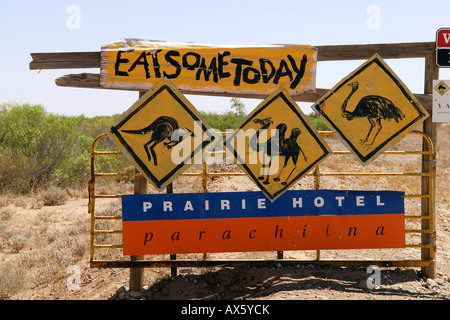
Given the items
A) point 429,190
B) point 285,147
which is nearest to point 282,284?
point 285,147

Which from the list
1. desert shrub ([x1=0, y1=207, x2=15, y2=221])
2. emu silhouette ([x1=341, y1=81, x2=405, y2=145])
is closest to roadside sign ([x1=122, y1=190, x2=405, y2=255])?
emu silhouette ([x1=341, y1=81, x2=405, y2=145])

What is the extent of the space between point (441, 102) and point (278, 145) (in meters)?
2.59

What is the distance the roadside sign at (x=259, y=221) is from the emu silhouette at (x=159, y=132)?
67 centimetres

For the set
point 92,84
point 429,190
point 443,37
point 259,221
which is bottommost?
point 259,221

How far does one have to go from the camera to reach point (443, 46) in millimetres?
5949

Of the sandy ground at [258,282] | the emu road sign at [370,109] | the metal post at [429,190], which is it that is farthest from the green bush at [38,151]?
the metal post at [429,190]

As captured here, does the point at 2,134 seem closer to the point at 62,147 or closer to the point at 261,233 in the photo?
the point at 62,147

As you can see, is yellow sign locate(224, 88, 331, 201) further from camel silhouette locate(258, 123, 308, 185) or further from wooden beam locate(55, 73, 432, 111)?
wooden beam locate(55, 73, 432, 111)

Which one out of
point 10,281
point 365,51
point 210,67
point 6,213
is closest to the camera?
point 210,67

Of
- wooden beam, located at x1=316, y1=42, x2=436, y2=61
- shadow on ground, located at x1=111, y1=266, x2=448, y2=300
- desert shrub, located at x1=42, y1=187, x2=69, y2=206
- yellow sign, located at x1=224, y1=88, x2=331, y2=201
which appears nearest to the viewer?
shadow on ground, located at x1=111, y1=266, x2=448, y2=300

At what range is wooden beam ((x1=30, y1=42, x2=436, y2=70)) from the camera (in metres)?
5.82

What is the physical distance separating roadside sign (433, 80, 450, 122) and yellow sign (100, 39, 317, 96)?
1910mm

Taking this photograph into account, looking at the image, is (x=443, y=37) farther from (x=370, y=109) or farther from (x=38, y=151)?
(x=38, y=151)

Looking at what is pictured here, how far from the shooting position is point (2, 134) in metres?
16.1
